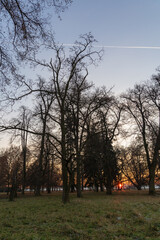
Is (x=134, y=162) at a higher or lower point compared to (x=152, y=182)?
higher

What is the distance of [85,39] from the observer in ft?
47.4

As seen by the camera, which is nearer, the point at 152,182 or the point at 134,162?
the point at 152,182

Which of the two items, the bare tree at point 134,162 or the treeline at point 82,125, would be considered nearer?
the treeline at point 82,125

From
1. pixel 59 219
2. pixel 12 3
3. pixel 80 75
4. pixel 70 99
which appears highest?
pixel 80 75

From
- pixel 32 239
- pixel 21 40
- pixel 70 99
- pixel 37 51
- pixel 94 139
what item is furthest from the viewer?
pixel 94 139

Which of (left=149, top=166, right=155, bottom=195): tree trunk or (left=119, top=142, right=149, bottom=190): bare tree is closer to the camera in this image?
(left=149, top=166, right=155, bottom=195): tree trunk

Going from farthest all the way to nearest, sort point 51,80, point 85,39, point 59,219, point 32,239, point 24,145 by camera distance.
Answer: point 24,145, point 51,80, point 85,39, point 59,219, point 32,239

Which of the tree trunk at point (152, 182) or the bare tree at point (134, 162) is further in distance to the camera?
the bare tree at point (134, 162)

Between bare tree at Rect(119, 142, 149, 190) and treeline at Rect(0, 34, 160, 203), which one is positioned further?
bare tree at Rect(119, 142, 149, 190)

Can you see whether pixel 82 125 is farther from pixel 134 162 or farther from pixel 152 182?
pixel 134 162

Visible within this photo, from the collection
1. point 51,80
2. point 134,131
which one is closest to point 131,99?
point 134,131

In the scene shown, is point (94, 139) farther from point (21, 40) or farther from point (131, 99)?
point (21, 40)

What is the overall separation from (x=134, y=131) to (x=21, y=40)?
2266 cm

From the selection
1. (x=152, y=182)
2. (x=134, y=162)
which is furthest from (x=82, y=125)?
(x=134, y=162)
